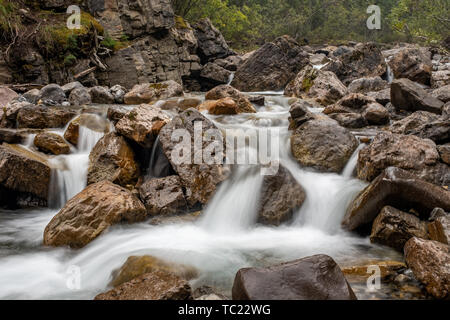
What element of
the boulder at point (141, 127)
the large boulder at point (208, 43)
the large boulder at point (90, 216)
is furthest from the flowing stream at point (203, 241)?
the large boulder at point (208, 43)

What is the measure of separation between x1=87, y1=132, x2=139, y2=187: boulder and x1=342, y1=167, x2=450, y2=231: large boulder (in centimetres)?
409

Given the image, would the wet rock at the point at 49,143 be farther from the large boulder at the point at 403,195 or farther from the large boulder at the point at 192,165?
the large boulder at the point at 403,195

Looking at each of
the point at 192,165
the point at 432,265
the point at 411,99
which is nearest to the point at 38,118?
the point at 192,165

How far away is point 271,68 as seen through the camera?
14.7m

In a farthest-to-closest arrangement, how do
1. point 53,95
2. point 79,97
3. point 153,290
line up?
point 79,97 < point 53,95 < point 153,290

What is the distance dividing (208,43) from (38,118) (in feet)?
44.7

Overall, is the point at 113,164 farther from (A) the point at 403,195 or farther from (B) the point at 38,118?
(A) the point at 403,195

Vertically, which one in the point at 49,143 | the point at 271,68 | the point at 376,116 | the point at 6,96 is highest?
the point at 271,68

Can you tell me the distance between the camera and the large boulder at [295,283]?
241 centimetres

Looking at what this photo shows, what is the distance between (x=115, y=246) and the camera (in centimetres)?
428

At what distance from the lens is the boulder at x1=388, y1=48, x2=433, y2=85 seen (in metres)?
11.7

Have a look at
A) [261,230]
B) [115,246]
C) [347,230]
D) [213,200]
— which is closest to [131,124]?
[213,200]

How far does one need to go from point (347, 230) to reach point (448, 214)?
4.05 feet

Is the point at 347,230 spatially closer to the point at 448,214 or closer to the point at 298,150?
the point at 448,214
